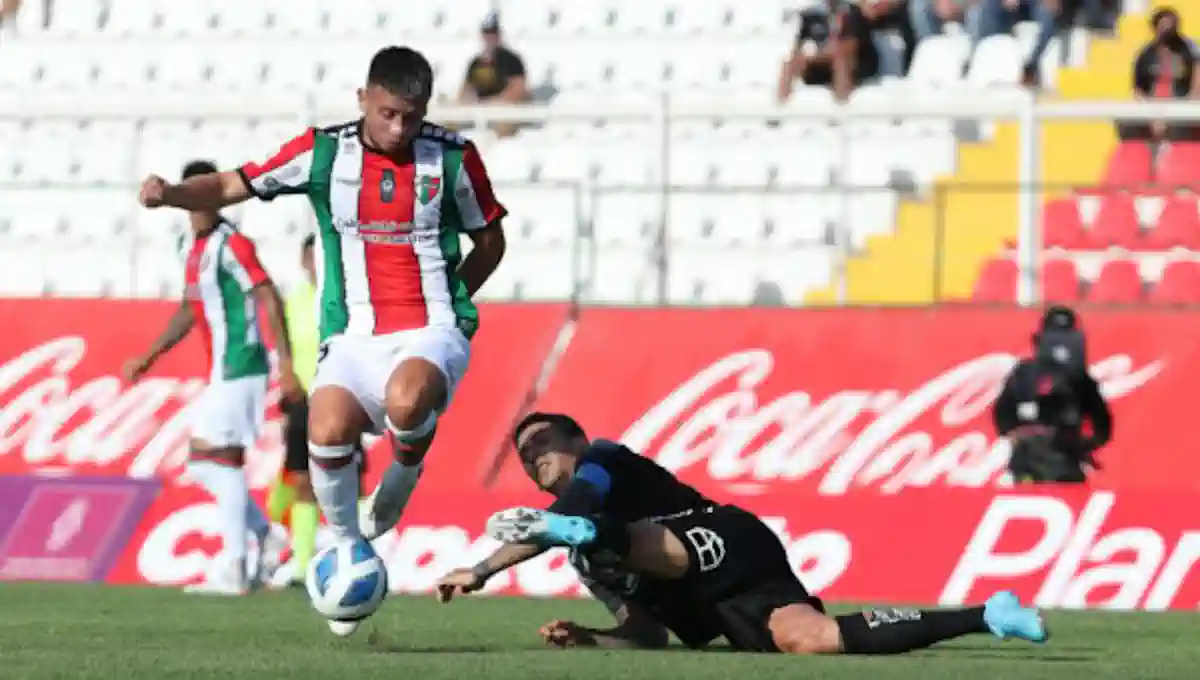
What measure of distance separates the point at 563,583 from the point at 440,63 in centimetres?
829

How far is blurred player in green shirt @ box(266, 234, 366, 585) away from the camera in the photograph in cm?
1563

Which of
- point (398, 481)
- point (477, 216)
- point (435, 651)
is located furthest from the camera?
point (398, 481)

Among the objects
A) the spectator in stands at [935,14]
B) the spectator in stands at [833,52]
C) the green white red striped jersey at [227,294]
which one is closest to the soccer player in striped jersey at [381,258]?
the green white red striped jersey at [227,294]

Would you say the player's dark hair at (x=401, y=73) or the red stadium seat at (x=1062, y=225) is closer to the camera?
the player's dark hair at (x=401, y=73)

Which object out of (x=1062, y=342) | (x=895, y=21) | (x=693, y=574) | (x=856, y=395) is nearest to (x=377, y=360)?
(x=693, y=574)

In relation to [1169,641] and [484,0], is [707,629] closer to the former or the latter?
[1169,641]

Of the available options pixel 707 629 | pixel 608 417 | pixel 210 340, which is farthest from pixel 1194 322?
pixel 707 629

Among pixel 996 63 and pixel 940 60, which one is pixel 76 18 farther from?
pixel 996 63

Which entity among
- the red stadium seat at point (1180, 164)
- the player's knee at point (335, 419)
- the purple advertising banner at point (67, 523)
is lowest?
the purple advertising banner at point (67, 523)

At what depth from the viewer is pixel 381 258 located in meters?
10.3

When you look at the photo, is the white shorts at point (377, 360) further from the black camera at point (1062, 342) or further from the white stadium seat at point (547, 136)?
the white stadium seat at point (547, 136)

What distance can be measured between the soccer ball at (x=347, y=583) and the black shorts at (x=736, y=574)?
1.08 metres

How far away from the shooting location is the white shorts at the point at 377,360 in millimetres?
10203

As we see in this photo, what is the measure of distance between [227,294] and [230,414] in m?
0.67
